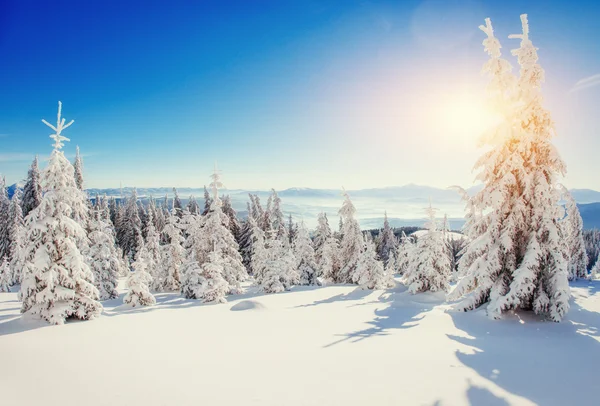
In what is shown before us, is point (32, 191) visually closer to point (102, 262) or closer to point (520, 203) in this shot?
point (102, 262)

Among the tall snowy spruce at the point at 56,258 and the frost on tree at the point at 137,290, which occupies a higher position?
the tall snowy spruce at the point at 56,258

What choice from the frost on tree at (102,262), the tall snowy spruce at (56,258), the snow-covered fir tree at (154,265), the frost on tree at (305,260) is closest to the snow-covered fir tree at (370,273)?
the frost on tree at (305,260)

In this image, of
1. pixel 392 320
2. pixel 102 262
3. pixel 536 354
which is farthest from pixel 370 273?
pixel 102 262

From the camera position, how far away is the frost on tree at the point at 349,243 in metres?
36.5

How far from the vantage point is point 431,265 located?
25.8 metres

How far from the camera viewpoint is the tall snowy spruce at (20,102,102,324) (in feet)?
44.1

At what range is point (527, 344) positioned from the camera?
33.1 feet

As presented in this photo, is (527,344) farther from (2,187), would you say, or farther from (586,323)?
(2,187)

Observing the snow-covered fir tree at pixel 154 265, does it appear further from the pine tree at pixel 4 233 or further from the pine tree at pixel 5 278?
the pine tree at pixel 4 233

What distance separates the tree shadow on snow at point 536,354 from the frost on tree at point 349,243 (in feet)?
73.7

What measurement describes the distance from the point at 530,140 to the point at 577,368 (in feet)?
31.0

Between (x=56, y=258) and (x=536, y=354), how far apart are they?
1941cm

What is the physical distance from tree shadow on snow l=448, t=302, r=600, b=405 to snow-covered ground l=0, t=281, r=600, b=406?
0.03m

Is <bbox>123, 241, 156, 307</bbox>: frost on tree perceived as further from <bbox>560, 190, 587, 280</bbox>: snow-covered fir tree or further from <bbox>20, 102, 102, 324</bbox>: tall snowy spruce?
<bbox>560, 190, 587, 280</bbox>: snow-covered fir tree
